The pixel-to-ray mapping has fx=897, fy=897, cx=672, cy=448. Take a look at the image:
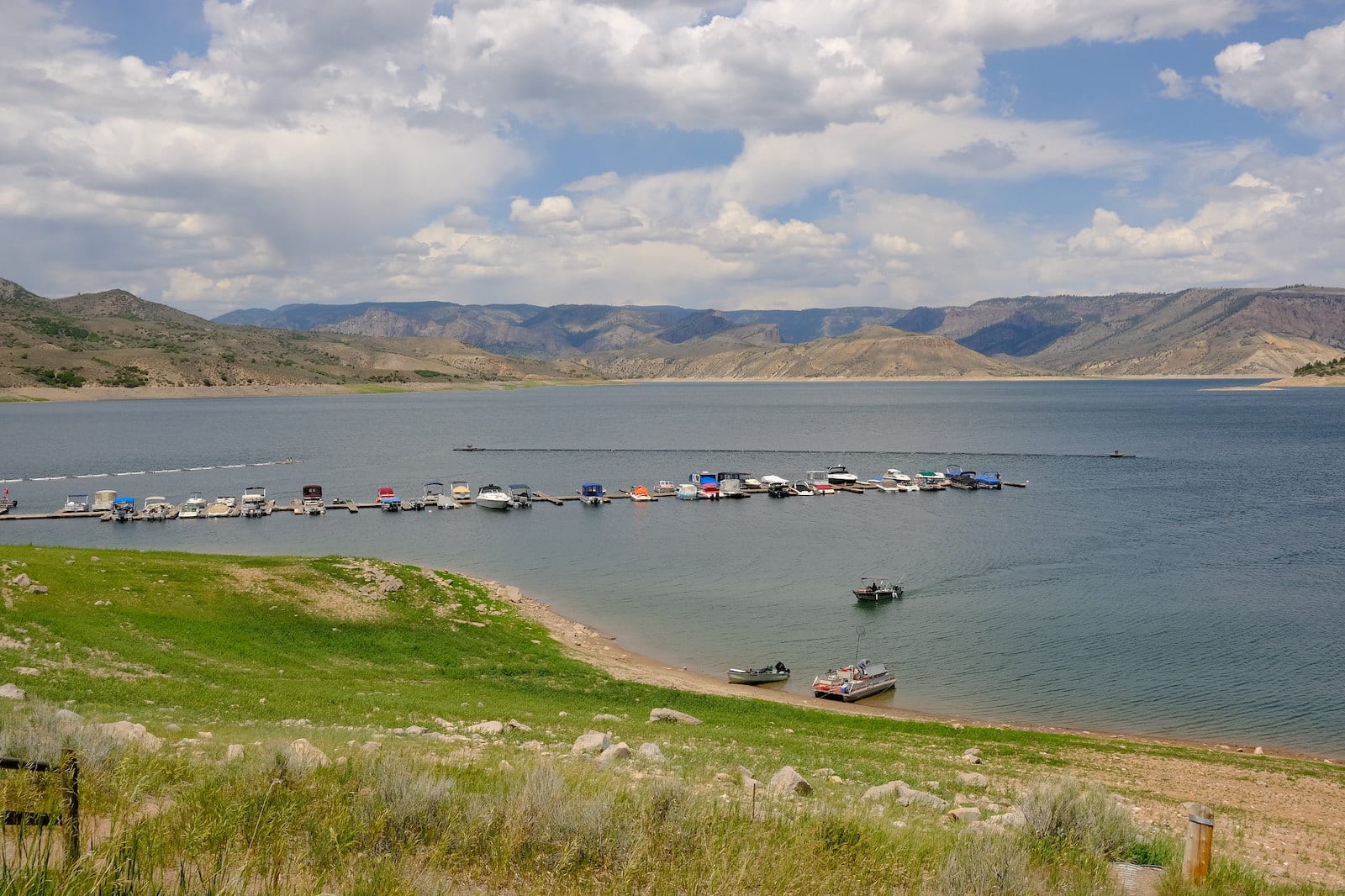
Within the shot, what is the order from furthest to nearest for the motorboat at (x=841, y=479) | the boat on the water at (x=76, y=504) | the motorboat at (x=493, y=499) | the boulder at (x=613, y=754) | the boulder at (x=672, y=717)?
1. the motorboat at (x=841, y=479)
2. the motorboat at (x=493, y=499)
3. the boat on the water at (x=76, y=504)
4. the boulder at (x=672, y=717)
5. the boulder at (x=613, y=754)

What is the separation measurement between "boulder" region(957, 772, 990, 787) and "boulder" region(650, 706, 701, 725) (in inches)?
277

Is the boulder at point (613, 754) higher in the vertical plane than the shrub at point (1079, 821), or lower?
lower

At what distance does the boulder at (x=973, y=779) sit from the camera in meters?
18.2

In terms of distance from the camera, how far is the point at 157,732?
14469 millimetres

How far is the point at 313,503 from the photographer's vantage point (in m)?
75.8

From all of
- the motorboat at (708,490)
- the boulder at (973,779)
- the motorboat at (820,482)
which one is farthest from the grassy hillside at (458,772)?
the motorboat at (820,482)

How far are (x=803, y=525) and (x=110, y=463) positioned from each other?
8311cm

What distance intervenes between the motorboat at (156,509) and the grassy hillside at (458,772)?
42.4m

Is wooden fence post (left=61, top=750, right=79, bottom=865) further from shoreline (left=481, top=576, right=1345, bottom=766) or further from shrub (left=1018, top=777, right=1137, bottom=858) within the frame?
shoreline (left=481, top=576, right=1345, bottom=766)

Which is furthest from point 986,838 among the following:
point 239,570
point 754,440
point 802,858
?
point 754,440

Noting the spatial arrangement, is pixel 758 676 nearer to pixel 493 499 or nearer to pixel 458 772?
pixel 458 772

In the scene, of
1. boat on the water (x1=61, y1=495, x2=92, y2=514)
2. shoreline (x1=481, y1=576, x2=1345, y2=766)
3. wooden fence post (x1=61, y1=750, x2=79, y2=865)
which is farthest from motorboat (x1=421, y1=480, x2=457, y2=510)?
wooden fence post (x1=61, y1=750, x2=79, y2=865)

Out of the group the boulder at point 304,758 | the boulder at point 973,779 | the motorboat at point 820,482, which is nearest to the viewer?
the boulder at point 304,758

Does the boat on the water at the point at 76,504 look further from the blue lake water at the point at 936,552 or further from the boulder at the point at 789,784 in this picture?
the boulder at the point at 789,784
